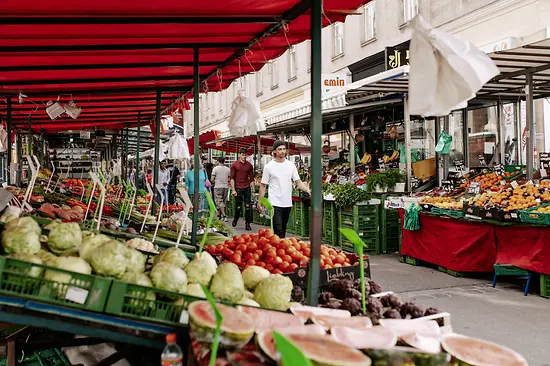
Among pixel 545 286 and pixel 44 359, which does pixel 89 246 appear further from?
pixel 545 286

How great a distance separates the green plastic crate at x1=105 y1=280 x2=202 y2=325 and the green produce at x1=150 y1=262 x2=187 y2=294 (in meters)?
0.13

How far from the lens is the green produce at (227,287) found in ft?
8.85

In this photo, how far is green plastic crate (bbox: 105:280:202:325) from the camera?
2.34 m

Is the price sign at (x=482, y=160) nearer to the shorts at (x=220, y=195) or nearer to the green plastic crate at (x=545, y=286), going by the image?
the green plastic crate at (x=545, y=286)

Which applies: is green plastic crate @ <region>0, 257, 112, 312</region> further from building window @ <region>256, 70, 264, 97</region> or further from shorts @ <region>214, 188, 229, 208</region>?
building window @ <region>256, 70, 264, 97</region>

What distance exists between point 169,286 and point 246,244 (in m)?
2.51

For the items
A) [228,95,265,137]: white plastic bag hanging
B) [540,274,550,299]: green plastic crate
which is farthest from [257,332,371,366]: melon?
[540,274,550,299]: green plastic crate

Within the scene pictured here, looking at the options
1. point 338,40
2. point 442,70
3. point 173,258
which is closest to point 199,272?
point 173,258

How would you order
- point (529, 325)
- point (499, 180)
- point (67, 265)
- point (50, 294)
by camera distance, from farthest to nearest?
point (499, 180)
point (529, 325)
point (67, 265)
point (50, 294)

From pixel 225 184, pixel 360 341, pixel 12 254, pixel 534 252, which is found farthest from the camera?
pixel 225 184

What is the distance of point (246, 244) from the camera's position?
510 cm

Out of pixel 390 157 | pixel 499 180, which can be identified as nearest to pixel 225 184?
pixel 390 157

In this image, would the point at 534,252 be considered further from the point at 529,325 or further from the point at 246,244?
the point at 246,244

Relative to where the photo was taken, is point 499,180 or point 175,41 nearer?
point 175,41
